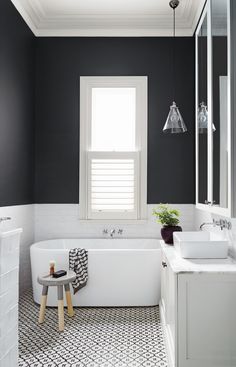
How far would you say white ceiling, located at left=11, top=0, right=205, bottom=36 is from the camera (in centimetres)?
451

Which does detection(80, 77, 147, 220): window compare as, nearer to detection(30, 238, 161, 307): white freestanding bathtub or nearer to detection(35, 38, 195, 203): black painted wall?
detection(35, 38, 195, 203): black painted wall

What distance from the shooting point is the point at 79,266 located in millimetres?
3922

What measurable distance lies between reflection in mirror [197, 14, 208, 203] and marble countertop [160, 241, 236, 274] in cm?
88

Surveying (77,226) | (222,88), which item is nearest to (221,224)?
(222,88)

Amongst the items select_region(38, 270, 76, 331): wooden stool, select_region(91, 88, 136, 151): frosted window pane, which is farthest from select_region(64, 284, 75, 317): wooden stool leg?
select_region(91, 88, 136, 151): frosted window pane

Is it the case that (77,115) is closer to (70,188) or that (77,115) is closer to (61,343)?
(70,188)

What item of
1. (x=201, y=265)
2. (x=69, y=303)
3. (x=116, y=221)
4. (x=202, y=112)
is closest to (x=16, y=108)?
(x=116, y=221)

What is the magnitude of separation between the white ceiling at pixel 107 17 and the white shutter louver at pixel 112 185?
175 centimetres

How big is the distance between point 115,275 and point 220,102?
7.29 ft

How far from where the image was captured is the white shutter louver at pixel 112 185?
495 centimetres

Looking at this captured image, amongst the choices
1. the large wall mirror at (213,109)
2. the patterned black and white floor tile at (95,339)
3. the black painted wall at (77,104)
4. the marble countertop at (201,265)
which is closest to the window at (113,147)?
the black painted wall at (77,104)

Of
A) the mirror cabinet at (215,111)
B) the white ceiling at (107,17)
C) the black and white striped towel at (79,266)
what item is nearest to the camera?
the mirror cabinet at (215,111)

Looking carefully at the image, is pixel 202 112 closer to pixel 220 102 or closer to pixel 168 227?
pixel 220 102

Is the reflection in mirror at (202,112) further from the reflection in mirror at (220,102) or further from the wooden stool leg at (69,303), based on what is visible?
the wooden stool leg at (69,303)
